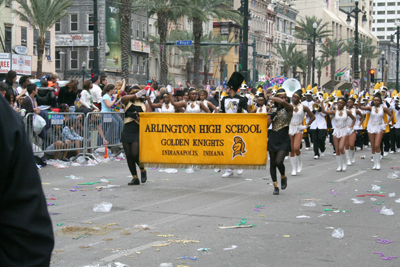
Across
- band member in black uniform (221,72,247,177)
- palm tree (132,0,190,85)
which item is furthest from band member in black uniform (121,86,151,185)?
palm tree (132,0,190,85)

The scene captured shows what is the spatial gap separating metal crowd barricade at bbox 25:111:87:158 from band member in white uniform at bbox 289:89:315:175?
568 cm

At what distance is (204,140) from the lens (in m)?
10.9

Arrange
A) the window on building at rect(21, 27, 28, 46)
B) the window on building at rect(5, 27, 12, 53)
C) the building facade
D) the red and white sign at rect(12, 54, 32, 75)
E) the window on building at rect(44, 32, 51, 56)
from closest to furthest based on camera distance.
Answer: the red and white sign at rect(12, 54, 32, 75) < the window on building at rect(5, 27, 12, 53) < the window on building at rect(21, 27, 28, 46) < the window on building at rect(44, 32, 51, 56) < the building facade

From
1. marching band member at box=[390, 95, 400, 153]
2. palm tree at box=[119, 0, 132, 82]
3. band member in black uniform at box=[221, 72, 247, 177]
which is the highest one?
palm tree at box=[119, 0, 132, 82]

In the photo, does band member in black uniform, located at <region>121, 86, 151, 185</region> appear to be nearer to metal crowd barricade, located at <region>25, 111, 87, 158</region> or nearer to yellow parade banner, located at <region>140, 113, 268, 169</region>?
yellow parade banner, located at <region>140, 113, 268, 169</region>

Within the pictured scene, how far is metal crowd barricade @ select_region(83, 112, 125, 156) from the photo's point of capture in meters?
15.9

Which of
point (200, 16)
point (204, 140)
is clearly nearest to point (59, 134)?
point (204, 140)

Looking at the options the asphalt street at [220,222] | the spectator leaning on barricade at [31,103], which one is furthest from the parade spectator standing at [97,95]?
the asphalt street at [220,222]

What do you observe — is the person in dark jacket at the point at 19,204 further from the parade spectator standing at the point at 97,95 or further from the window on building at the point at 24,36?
the window on building at the point at 24,36

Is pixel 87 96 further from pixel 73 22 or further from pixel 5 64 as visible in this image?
pixel 73 22

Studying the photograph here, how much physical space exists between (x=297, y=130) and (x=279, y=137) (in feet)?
13.2

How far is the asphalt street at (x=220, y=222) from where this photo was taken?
18.5 ft

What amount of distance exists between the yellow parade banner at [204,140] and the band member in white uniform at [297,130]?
3.22m

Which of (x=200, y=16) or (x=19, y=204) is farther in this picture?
(x=200, y=16)
